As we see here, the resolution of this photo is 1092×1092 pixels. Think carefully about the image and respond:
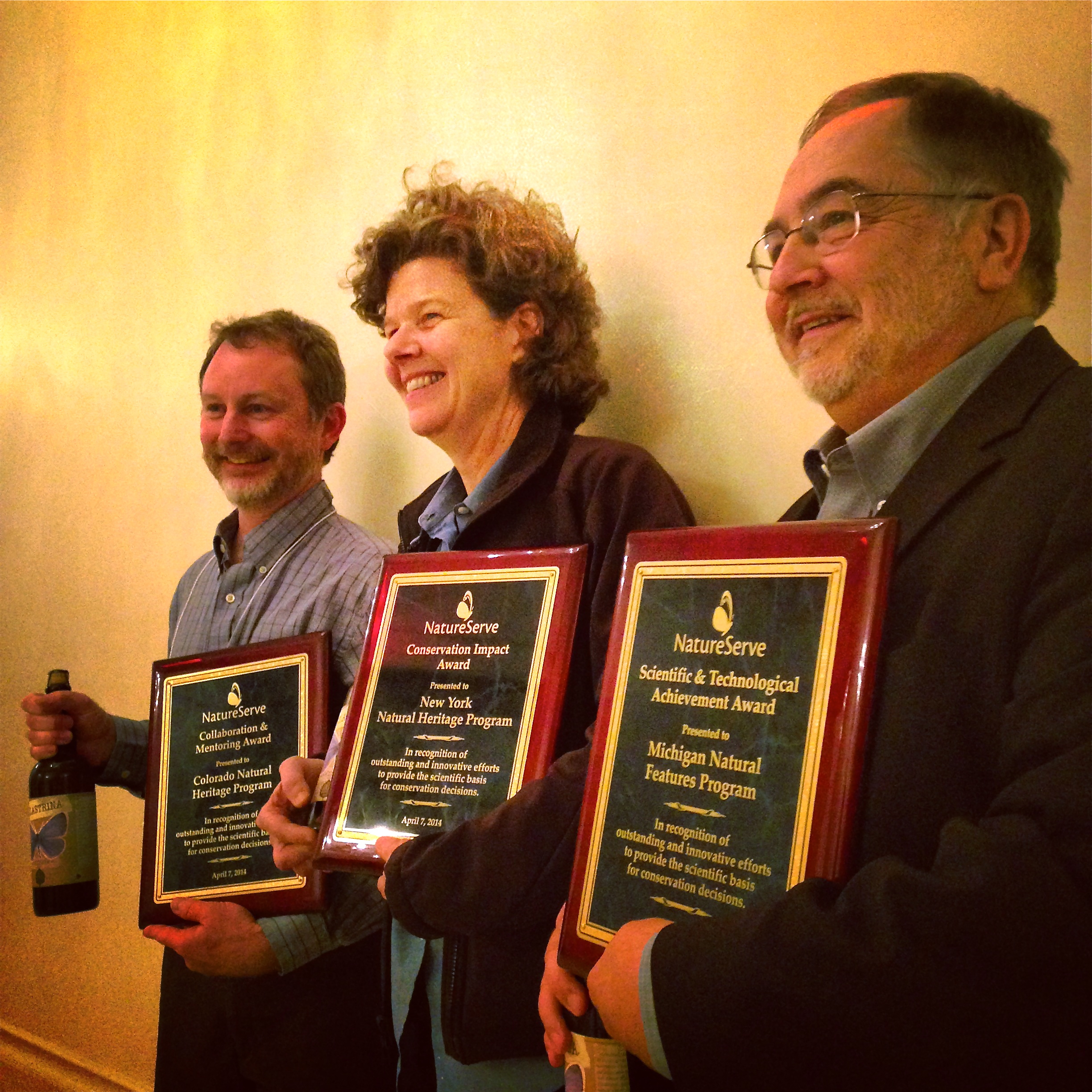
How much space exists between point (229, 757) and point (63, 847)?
48 centimetres

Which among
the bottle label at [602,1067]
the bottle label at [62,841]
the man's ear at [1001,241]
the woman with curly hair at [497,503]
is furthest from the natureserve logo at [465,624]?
the bottle label at [62,841]

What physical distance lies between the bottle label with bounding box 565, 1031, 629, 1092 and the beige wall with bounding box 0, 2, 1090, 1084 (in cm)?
84

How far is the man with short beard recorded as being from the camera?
1462 millimetres

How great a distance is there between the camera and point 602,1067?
33.5 inches

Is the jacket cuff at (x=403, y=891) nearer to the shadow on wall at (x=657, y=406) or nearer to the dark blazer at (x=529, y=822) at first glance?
the dark blazer at (x=529, y=822)

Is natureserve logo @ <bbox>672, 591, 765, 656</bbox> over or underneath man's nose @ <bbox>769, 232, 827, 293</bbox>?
underneath

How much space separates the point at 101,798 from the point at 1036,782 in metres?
2.61

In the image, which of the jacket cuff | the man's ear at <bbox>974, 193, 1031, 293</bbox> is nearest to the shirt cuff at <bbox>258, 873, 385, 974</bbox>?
the jacket cuff

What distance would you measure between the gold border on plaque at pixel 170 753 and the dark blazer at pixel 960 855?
889mm

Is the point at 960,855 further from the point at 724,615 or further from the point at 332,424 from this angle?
the point at 332,424

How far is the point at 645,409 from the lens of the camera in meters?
1.63

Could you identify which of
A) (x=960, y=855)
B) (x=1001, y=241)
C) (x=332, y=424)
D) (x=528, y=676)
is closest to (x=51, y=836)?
(x=332, y=424)

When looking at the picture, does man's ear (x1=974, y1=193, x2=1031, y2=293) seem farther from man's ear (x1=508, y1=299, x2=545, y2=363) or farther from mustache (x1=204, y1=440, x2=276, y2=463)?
mustache (x1=204, y1=440, x2=276, y2=463)

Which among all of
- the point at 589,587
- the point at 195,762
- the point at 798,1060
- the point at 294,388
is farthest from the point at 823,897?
the point at 294,388
